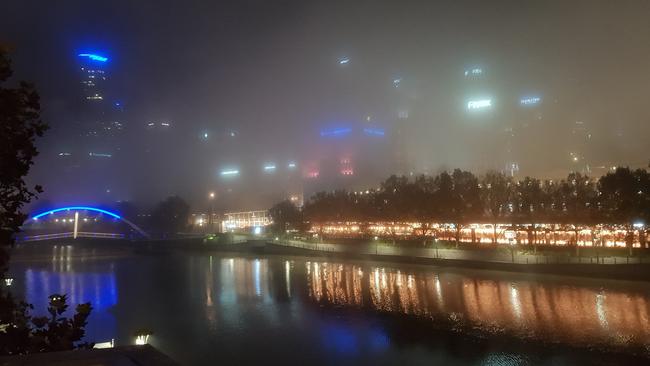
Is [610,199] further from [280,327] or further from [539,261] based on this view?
[280,327]

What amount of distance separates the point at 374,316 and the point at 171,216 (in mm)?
61534

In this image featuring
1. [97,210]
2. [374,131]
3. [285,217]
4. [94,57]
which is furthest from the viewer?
[94,57]

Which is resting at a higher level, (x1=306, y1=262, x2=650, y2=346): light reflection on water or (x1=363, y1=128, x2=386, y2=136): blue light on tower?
(x1=363, y1=128, x2=386, y2=136): blue light on tower

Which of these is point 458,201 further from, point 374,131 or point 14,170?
point 374,131

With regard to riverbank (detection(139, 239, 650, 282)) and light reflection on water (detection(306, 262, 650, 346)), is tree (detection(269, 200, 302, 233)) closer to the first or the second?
riverbank (detection(139, 239, 650, 282))

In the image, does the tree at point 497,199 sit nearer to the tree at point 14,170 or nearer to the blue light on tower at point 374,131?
the tree at point 14,170

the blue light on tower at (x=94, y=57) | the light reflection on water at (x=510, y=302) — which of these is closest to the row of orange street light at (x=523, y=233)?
the light reflection on water at (x=510, y=302)

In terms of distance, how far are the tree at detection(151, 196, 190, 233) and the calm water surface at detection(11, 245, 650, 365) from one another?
1599 inches

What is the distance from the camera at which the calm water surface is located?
41.8ft

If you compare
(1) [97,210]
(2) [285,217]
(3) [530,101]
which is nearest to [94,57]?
(1) [97,210]

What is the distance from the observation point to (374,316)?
17.4m

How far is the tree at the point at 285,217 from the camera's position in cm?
5488

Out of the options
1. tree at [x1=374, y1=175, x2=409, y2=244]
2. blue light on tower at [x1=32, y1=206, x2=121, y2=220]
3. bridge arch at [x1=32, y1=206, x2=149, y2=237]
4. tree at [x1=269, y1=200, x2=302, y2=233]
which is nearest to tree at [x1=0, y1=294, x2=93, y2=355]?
tree at [x1=374, y1=175, x2=409, y2=244]

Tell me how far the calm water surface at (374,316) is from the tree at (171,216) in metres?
40.6
